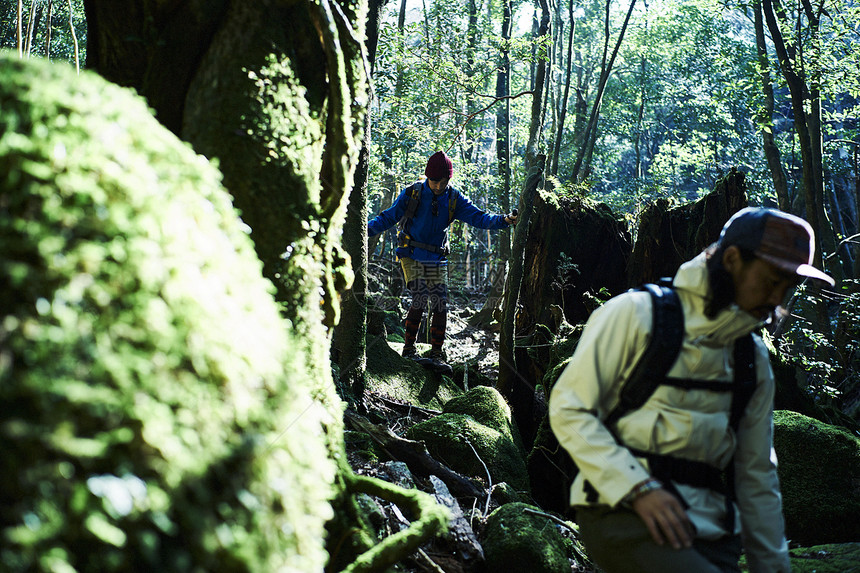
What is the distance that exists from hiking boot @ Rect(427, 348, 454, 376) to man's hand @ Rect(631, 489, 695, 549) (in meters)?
5.79

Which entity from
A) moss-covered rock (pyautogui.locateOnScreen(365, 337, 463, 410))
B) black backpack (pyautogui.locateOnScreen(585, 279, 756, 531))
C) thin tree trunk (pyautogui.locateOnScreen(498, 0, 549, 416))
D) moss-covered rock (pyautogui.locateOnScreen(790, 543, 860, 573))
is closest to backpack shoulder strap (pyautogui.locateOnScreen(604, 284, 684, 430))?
black backpack (pyautogui.locateOnScreen(585, 279, 756, 531))

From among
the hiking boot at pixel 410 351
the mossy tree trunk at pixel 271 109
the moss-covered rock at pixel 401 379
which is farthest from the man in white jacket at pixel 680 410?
the hiking boot at pixel 410 351

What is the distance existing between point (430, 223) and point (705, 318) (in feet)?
18.0

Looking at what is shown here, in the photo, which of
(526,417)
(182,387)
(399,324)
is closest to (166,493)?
(182,387)

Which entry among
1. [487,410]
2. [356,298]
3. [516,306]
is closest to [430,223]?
[516,306]

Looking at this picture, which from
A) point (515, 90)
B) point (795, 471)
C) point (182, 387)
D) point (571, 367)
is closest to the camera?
point (182, 387)

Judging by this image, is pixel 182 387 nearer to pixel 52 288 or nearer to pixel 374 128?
pixel 52 288

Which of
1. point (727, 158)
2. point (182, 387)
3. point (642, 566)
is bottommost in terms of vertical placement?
point (642, 566)

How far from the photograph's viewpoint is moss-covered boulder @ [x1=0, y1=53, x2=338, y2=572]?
1193 millimetres

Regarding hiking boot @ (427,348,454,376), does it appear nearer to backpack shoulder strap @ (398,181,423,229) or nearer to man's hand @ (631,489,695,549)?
backpack shoulder strap @ (398,181,423,229)

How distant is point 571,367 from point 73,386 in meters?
1.87

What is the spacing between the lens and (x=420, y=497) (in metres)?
2.68

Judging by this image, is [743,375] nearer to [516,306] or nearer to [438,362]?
[438,362]

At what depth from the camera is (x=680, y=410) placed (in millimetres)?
2455
